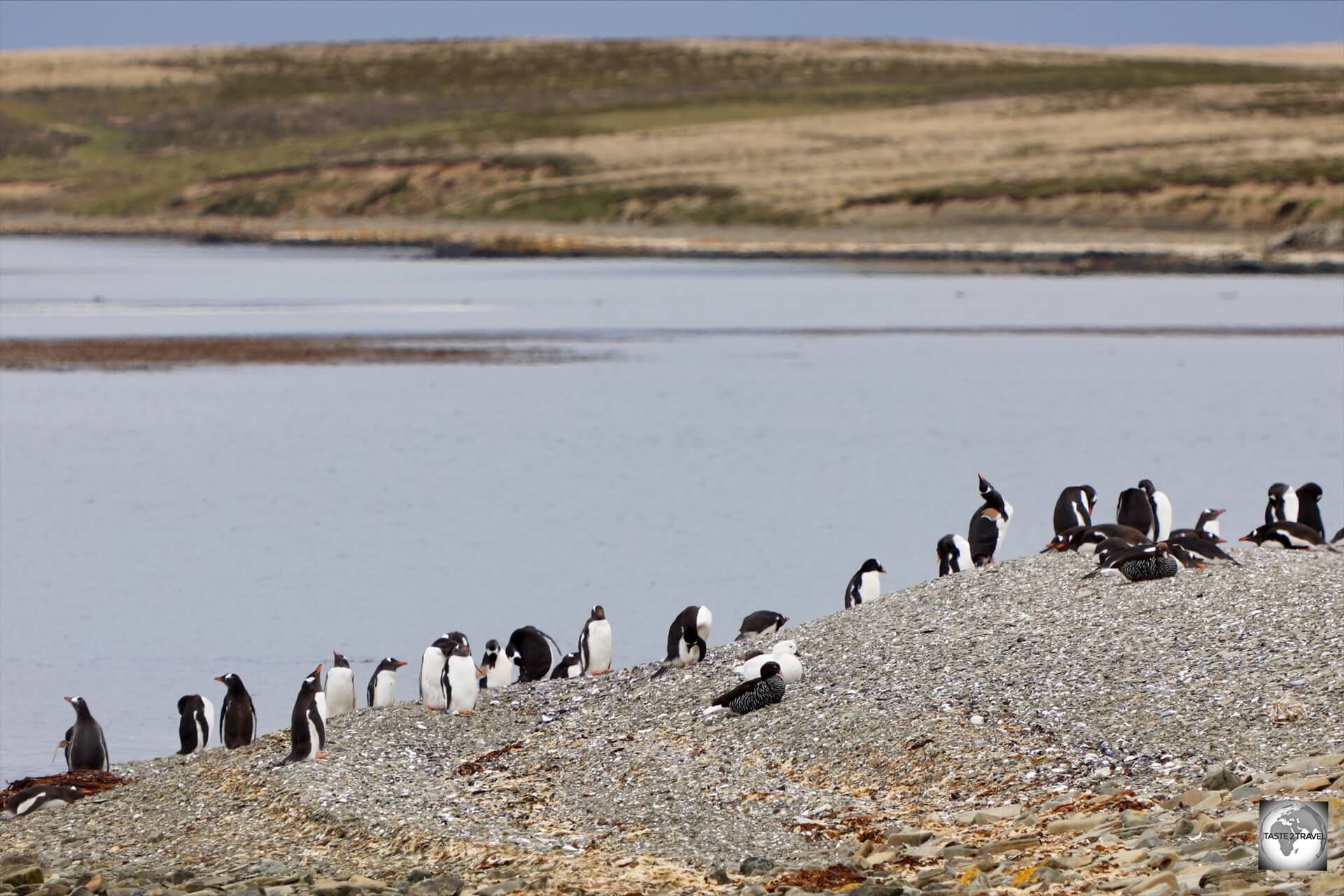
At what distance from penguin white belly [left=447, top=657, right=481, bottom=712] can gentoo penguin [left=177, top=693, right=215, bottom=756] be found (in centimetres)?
149

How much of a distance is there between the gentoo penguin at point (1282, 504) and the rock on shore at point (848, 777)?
138 inches

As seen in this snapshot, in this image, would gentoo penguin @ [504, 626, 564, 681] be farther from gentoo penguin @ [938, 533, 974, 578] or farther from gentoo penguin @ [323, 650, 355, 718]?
gentoo penguin @ [938, 533, 974, 578]

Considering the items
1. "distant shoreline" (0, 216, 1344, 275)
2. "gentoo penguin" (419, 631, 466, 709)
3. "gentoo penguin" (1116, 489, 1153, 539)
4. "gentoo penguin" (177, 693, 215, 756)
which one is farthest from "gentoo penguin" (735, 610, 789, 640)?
"distant shoreline" (0, 216, 1344, 275)

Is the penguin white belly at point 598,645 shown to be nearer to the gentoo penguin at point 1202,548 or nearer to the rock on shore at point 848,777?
the rock on shore at point 848,777

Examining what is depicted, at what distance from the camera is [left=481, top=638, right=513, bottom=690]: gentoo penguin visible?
12078mm

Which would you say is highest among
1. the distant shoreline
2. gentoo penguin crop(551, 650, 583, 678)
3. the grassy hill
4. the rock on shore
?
the grassy hill

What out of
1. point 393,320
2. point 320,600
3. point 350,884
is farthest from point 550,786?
point 393,320

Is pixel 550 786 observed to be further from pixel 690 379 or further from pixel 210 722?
pixel 690 379

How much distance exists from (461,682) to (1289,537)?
6.51m

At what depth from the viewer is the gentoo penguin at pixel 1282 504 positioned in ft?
49.3

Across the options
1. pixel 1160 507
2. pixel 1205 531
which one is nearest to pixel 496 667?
pixel 1205 531

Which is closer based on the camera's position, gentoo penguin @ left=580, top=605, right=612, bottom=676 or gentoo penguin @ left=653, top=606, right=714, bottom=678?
gentoo penguin @ left=653, top=606, right=714, bottom=678

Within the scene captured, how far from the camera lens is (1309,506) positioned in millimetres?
14977

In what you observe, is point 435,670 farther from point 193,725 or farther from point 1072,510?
point 1072,510
